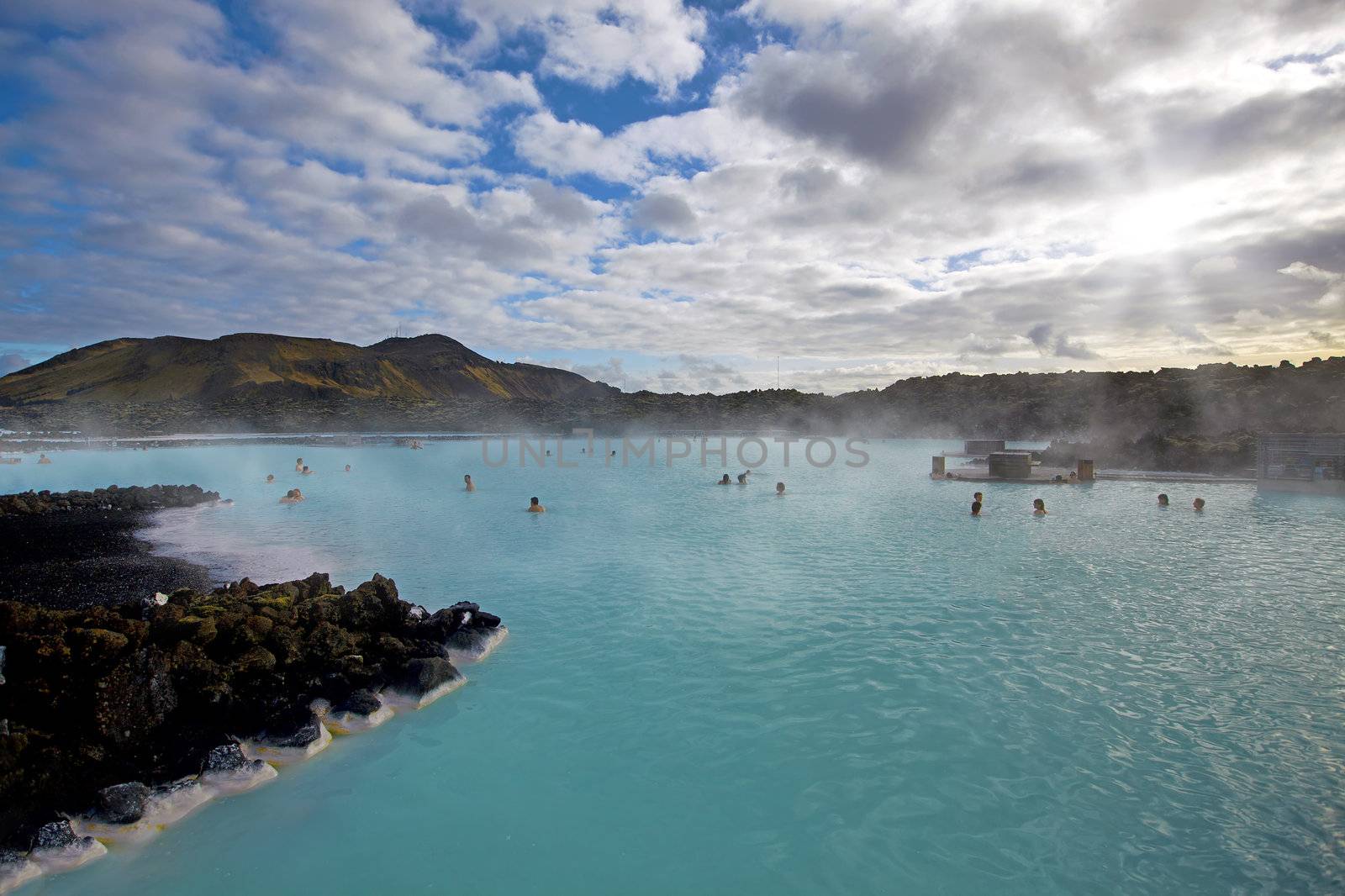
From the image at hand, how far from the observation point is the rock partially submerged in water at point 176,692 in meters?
4.29

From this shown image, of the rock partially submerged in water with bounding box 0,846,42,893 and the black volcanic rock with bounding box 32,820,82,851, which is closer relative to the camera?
the rock partially submerged in water with bounding box 0,846,42,893

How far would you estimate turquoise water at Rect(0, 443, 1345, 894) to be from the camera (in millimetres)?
3916

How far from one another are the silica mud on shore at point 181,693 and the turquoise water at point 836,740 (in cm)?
27

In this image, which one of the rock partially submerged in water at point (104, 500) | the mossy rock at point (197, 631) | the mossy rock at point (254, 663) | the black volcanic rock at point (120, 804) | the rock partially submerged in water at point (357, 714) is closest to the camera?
the black volcanic rock at point (120, 804)

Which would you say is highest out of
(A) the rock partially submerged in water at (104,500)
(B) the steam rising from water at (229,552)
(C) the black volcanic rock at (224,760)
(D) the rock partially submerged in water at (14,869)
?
(A) the rock partially submerged in water at (104,500)

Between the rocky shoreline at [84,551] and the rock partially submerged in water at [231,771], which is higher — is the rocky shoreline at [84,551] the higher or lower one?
the higher one

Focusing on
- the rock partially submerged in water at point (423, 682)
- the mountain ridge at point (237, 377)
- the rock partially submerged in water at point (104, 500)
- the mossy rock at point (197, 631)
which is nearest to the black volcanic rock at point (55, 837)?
the mossy rock at point (197, 631)

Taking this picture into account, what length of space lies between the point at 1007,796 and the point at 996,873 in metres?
0.81

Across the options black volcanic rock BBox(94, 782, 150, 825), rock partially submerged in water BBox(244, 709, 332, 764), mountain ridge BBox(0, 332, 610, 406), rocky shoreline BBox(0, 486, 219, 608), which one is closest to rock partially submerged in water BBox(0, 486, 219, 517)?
rocky shoreline BBox(0, 486, 219, 608)

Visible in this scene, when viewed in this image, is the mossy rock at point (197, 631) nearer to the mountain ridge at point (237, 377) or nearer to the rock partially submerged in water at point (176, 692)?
the rock partially submerged in water at point (176, 692)

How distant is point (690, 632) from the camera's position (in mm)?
7883

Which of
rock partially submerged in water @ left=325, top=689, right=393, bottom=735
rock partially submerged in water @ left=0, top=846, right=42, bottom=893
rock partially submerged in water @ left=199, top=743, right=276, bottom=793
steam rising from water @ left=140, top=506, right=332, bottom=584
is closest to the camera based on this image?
rock partially submerged in water @ left=0, top=846, right=42, bottom=893

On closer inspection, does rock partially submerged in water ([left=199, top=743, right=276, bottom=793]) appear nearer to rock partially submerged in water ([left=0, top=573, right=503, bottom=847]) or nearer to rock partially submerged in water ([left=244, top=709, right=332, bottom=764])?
rock partially submerged in water ([left=0, top=573, right=503, bottom=847])

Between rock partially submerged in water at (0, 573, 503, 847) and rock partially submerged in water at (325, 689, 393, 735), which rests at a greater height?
rock partially submerged in water at (0, 573, 503, 847)
